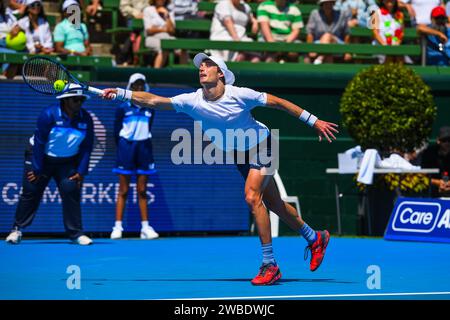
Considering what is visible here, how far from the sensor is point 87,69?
1611 cm

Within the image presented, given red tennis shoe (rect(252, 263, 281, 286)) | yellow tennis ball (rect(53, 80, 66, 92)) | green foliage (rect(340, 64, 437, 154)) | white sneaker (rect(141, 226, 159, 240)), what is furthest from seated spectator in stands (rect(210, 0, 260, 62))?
red tennis shoe (rect(252, 263, 281, 286))

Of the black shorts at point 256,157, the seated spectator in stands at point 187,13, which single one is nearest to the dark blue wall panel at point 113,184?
the seated spectator in stands at point 187,13

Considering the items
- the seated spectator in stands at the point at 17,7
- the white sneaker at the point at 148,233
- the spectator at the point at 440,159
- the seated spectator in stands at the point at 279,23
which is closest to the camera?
the white sneaker at the point at 148,233

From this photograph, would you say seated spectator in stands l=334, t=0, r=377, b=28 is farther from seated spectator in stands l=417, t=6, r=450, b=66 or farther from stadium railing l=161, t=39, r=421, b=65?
stadium railing l=161, t=39, r=421, b=65

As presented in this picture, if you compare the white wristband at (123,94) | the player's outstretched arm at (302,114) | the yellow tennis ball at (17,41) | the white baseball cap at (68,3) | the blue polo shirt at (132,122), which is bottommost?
the blue polo shirt at (132,122)

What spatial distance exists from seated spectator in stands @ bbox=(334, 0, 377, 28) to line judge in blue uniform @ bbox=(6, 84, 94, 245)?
6.33m

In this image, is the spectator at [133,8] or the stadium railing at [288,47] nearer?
the stadium railing at [288,47]

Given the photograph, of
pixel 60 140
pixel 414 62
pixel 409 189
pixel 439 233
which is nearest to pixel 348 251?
pixel 439 233

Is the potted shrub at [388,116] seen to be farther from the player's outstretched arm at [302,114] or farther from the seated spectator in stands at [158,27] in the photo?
the player's outstretched arm at [302,114]

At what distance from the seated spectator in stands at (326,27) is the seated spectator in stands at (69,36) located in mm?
3837

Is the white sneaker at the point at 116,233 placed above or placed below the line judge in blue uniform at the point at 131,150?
below

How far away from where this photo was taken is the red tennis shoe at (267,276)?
A: 9305mm

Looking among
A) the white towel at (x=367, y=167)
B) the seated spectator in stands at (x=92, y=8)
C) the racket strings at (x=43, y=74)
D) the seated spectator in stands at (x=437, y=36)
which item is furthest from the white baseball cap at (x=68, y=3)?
the seated spectator in stands at (x=437, y=36)

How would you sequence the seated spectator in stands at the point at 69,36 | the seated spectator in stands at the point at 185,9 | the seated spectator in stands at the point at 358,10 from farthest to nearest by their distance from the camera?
the seated spectator in stands at the point at 358,10 → the seated spectator in stands at the point at 185,9 → the seated spectator in stands at the point at 69,36
